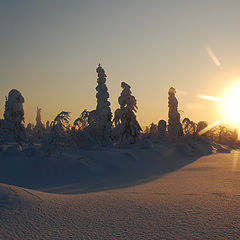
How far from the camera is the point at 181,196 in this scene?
15.3ft

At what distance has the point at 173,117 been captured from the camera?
3834 cm

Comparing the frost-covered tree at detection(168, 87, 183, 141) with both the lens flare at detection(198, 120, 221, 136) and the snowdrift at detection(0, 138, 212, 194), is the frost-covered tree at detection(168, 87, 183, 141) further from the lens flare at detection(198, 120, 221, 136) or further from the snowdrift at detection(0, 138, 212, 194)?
the snowdrift at detection(0, 138, 212, 194)

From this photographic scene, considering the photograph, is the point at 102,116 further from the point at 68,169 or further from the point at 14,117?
the point at 68,169

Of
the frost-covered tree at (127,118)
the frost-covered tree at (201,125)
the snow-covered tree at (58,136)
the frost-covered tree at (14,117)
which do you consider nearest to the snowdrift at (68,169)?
the snow-covered tree at (58,136)

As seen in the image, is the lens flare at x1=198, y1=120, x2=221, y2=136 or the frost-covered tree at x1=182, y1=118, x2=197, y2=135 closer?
the frost-covered tree at x1=182, y1=118, x2=197, y2=135

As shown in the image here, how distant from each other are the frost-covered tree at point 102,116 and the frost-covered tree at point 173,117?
51.6ft

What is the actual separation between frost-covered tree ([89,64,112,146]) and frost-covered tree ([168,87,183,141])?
15722 mm

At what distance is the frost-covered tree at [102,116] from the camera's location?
2268 cm

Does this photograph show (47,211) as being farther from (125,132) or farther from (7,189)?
(125,132)

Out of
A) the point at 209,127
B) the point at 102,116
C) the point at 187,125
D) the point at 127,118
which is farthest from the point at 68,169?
the point at 209,127

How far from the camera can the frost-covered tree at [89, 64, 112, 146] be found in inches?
893

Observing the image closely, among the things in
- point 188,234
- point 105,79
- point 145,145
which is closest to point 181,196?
point 188,234

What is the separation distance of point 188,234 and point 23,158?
11.8 m

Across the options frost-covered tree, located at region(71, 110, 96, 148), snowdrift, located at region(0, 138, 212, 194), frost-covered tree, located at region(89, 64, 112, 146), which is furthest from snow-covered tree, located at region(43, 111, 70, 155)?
frost-covered tree, located at region(89, 64, 112, 146)
